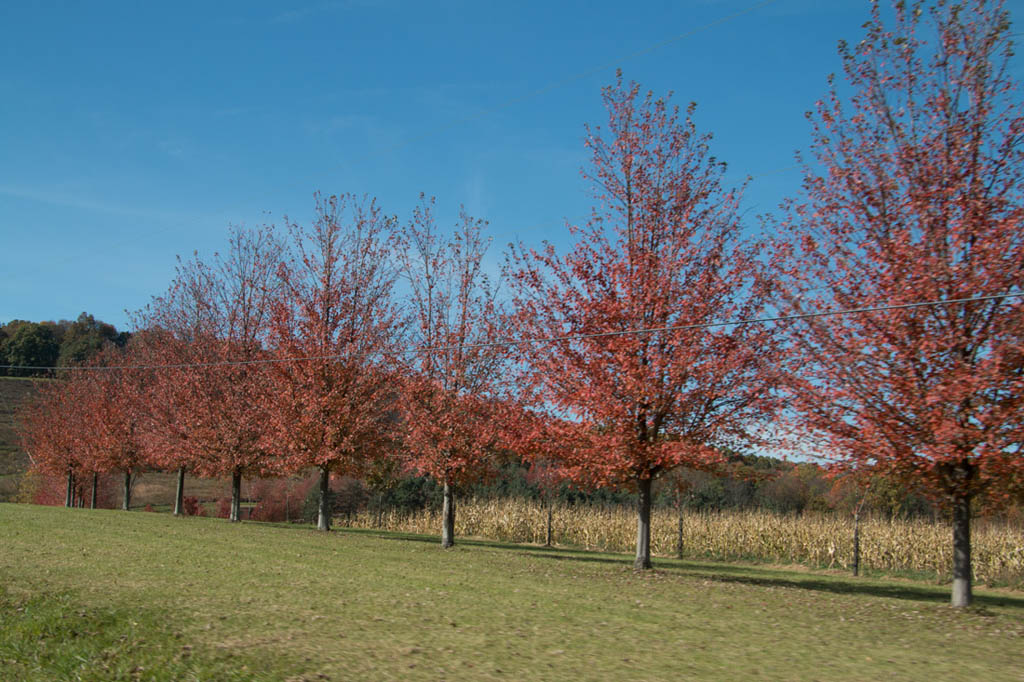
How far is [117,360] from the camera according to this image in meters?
41.0

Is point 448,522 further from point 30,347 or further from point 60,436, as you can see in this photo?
point 30,347

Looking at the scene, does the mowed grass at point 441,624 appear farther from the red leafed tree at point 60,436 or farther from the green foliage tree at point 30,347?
the green foliage tree at point 30,347

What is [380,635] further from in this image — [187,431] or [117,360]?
[117,360]

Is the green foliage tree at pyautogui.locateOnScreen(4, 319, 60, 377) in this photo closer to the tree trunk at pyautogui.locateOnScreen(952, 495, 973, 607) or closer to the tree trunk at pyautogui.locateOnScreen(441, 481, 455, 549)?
the tree trunk at pyautogui.locateOnScreen(441, 481, 455, 549)

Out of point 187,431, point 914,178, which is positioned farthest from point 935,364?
point 187,431

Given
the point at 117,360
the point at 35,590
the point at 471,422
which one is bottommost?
the point at 35,590

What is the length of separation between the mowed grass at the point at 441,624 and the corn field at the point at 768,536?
6765 mm

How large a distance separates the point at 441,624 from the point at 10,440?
82.0 metres

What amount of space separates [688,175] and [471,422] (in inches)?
326

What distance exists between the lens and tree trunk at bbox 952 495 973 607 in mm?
11773

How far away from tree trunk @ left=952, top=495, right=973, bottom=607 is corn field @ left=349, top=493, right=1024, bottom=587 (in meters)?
8.57

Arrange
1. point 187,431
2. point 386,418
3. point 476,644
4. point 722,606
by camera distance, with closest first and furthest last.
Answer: point 476,644 → point 722,606 → point 386,418 → point 187,431

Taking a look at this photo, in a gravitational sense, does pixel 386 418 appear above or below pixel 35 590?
above

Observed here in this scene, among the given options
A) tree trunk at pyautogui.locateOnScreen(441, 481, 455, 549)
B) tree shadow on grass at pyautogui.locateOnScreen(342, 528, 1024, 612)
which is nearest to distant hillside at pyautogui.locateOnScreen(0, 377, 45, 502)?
tree trunk at pyautogui.locateOnScreen(441, 481, 455, 549)
